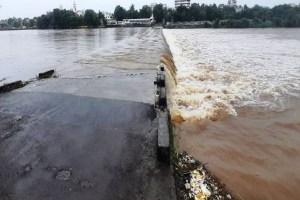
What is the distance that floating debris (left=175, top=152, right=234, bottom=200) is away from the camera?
5080mm

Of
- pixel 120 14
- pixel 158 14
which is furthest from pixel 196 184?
pixel 120 14

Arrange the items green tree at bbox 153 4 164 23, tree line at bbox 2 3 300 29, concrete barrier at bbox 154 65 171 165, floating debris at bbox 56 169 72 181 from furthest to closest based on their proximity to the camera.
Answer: green tree at bbox 153 4 164 23
tree line at bbox 2 3 300 29
concrete barrier at bbox 154 65 171 165
floating debris at bbox 56 169 72 181

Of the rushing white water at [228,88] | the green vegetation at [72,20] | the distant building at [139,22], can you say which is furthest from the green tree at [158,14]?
the rushing white water at [228,88]

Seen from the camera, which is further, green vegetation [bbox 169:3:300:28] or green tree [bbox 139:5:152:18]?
green tree [bbox 139:5:152:18]

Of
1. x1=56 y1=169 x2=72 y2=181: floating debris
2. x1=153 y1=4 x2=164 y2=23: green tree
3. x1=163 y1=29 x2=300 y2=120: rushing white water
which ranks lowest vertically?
x1=163 y1=29 x2=300 y2=120: rushing white water

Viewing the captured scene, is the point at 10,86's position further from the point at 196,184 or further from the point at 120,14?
the point at 120,14

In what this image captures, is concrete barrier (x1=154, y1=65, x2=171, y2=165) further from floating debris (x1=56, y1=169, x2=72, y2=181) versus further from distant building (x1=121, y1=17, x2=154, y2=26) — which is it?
distant building (x1=121, y1=17, x2=154, y2=26)

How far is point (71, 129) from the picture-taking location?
6.50m

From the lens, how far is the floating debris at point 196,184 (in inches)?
200

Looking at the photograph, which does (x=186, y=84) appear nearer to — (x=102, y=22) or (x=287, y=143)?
(x=287, y=143)

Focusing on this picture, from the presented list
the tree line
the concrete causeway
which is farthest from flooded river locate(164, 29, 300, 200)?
the tree line

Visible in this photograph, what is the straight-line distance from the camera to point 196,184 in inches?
211

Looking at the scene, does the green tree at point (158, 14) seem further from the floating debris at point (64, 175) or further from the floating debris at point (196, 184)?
the floating debris at point (64, 175)

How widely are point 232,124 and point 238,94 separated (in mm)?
3239
